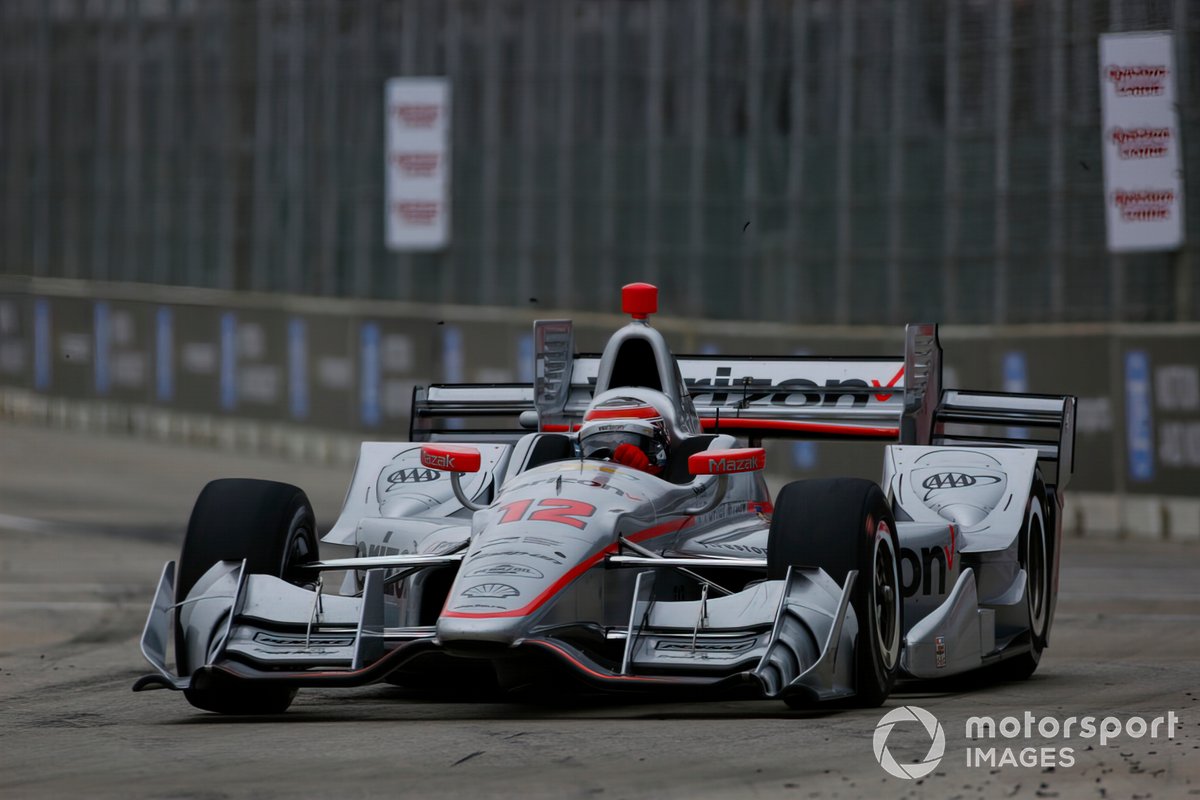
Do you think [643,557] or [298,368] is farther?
[298,368]

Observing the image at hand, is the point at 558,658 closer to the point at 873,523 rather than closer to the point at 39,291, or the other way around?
the point at 873,523

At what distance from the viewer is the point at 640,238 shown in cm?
A: 2872

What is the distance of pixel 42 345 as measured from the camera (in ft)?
119

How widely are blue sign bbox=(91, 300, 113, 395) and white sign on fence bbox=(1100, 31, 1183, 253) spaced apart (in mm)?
18083

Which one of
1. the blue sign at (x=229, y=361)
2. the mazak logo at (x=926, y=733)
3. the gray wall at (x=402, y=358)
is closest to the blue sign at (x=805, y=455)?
the gray wall at (x=402, y=358)

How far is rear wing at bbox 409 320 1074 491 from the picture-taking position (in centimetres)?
1308

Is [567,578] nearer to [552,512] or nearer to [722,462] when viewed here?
[552,512]

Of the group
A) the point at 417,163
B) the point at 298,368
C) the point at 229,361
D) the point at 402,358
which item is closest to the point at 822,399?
the point at 402,358

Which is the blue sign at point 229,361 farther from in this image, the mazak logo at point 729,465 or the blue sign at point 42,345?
the mazak logo at point 729,465

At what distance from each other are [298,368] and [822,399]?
19375mm

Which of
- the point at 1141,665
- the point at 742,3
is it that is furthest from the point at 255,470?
the point at 1141,665

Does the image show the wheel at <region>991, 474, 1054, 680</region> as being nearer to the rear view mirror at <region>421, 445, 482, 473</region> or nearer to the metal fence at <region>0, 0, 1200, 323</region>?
the rear view mirror at <region>421, 445, 482, 473</region>

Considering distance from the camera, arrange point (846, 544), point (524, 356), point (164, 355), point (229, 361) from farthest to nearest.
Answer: point (164, 355)
point (229, 361)
point (524, 356)
point (846, 544)

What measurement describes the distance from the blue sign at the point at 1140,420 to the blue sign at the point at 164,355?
1675 cm
